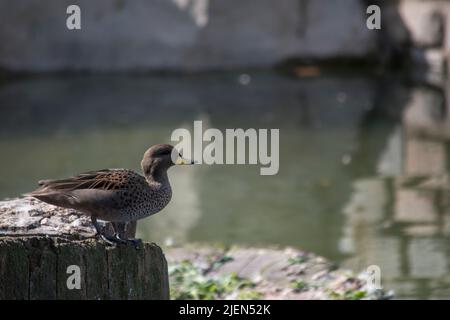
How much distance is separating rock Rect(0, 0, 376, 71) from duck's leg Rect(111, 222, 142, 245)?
32.7 feet

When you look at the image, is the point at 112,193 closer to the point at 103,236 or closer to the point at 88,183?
the point at 88,183

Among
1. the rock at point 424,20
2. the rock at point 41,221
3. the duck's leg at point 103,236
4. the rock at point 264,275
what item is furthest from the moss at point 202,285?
the rock at point 424,20

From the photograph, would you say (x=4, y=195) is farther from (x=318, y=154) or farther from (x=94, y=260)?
(x=94, y=260)

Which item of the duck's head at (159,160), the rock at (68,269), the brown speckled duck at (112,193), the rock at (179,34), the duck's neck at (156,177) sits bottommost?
the rock at (68,269)

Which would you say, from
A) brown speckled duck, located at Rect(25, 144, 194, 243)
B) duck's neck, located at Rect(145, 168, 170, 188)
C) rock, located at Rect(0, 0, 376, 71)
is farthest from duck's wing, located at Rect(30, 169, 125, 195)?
rock, located at Rect(0, 0, 376, 71)

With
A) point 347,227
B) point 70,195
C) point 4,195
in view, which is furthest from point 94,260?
point 4,195

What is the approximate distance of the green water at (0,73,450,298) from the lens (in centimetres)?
725

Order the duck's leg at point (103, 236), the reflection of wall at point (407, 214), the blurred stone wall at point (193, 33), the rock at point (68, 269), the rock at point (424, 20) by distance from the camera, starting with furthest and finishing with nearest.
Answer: the blurred stone wall at point (193, 33)
the rock at point (424, 20)
the reflection of wall at point (407, 214)
the duck's leg at point (103, 236)
the rock at point (68, 269)

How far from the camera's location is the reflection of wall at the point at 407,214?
6480mm

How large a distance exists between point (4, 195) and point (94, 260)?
4.43m

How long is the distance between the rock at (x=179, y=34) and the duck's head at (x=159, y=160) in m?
10.0

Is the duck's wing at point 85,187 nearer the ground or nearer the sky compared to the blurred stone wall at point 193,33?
nearer the ground

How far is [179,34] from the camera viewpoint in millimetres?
14031

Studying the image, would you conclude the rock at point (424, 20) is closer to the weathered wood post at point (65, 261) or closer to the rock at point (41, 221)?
the rock at point (41, 221)
